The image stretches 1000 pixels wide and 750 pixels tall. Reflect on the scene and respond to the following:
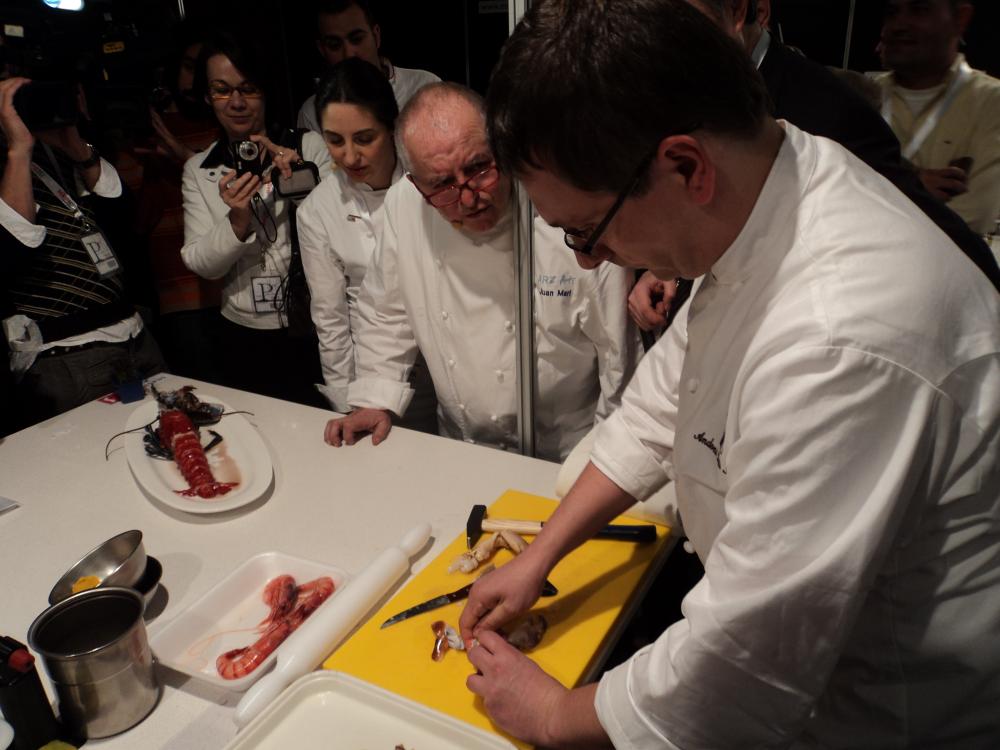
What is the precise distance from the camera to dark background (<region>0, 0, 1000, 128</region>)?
2320 mm

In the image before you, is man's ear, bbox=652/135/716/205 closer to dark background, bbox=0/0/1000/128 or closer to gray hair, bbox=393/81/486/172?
gray hair, bbox=393/81/486/172

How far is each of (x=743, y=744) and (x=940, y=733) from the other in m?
0.21

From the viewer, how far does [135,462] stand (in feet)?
5.21

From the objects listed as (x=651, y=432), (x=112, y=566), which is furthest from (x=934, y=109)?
(x=112, y=566)

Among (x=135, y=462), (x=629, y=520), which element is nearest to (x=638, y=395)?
(x=629, y=520)

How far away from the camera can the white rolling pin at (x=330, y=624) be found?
96 cm

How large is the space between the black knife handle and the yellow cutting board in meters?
0.01

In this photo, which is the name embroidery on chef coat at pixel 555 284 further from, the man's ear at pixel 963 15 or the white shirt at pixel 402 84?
the white shirt at pixel 402 84

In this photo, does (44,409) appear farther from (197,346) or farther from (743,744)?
(743,744)

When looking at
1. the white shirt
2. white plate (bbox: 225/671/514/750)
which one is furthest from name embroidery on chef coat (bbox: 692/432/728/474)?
the white shirt

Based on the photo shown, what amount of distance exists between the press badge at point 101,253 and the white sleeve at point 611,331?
1492 mm

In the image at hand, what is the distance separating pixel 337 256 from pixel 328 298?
141mm

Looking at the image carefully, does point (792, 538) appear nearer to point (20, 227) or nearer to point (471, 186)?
point (471, 186)

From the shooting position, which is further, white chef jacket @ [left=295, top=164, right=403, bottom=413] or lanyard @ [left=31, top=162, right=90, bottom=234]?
white chef jacket @ [left=295, top=164, right=403, bottom=413]
